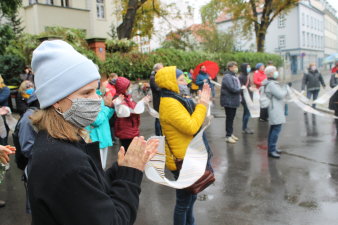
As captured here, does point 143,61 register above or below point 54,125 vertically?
above

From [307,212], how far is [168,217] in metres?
1.74

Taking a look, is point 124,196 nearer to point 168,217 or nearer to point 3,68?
point 168,217

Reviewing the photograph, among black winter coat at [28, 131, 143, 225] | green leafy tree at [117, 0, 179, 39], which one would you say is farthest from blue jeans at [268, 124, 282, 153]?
green leafy tree at [117, 0, 179, 39]

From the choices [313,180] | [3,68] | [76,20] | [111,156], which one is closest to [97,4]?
[76,20]

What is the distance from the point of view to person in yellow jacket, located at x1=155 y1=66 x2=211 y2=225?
3.23 meters

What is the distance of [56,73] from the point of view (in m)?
1.49

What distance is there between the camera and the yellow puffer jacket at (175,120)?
3252 mm

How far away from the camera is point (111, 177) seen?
1816mm

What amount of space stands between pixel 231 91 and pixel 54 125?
6606 mm

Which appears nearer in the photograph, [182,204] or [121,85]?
[182,204]

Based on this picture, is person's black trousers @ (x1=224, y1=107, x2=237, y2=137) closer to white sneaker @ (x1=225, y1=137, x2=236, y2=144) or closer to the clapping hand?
white sneaker @ (x1=225, y1=137, x2=236, y2=144)

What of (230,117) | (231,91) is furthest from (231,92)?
(230,117)

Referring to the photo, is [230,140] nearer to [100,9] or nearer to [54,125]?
[54,125]

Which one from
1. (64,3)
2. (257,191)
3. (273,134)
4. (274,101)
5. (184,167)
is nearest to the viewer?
(184,167)
